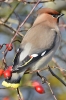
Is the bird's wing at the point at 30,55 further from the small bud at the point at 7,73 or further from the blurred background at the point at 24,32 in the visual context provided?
the blurred background at the point at 24,32

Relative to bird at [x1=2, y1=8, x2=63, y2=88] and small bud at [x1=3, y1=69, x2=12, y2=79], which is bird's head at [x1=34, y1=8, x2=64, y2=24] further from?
small bud at [x1=3, y1=69, x2=12, y2=79]

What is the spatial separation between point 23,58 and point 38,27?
1.62 feet

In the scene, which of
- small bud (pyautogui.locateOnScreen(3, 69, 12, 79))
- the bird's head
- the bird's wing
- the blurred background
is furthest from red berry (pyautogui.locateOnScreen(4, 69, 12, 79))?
the blurred background

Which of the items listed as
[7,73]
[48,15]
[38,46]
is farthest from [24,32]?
[7,73]

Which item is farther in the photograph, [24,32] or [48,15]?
[24,32]

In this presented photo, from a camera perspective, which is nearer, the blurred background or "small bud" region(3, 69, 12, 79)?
"small bud" region(3, 69, 12, 79)

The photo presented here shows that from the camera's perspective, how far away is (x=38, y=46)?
3332 mm

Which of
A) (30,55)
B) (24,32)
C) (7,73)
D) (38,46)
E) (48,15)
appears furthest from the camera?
(24,32)

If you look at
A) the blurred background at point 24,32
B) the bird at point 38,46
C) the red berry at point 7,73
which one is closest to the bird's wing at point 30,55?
the bird at point 38,46

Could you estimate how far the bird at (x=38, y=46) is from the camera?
10.1 feet

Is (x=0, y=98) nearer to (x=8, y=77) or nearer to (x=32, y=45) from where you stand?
(x=32, y=45)

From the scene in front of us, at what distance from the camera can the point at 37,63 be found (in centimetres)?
339

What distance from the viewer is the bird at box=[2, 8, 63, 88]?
306 centimetres

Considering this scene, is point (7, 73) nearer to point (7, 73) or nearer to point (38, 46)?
point (7, 73)
